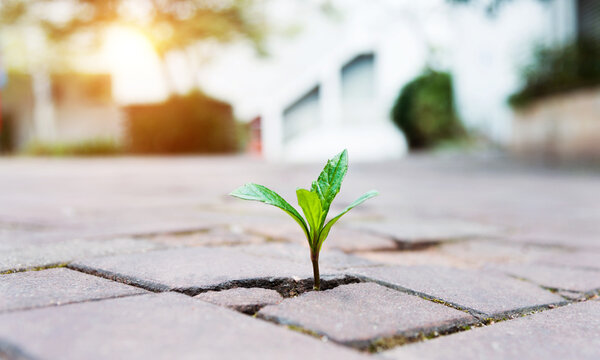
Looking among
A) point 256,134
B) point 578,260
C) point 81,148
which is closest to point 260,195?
point 578,260

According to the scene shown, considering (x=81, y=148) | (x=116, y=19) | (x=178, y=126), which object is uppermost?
(x=116, y=19)

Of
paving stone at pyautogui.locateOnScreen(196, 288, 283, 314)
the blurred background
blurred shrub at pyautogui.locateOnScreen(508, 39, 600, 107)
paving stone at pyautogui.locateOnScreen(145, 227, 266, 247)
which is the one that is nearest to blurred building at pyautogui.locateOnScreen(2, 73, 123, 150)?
the blurred background

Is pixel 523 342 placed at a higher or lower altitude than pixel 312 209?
lower

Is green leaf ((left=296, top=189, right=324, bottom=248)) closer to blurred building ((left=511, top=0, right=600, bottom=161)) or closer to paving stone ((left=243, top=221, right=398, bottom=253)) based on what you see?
paving stone ((left=243, top=221, right=398, bottom=253))

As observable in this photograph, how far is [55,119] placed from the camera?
19594mm

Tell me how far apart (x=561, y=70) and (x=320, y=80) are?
12501mm

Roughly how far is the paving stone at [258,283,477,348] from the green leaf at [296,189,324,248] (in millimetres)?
102

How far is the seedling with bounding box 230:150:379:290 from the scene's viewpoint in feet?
3.04

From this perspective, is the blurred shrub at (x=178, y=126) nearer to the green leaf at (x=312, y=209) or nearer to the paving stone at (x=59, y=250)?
the paving stone at (x=59, y=250)

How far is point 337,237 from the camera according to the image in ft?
5.79

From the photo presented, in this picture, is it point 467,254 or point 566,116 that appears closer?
point 467,254

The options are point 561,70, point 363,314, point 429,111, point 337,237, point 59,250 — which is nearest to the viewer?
point 363,314

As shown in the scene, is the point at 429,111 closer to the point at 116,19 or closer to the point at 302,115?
the point at 116,19

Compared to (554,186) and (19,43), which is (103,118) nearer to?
(19,43)
